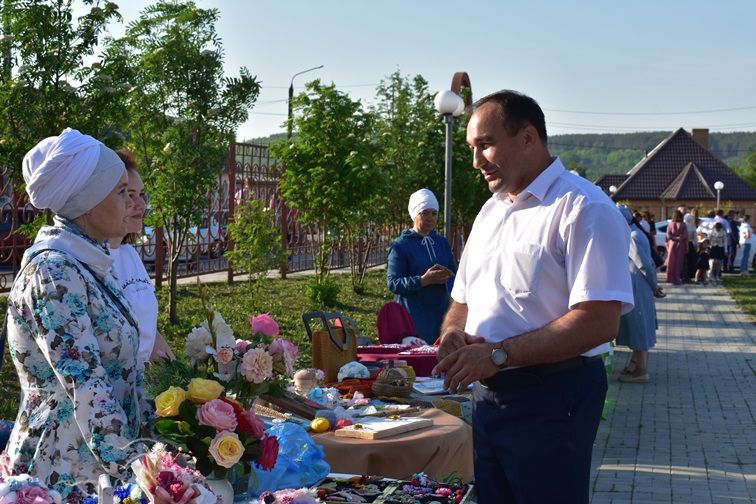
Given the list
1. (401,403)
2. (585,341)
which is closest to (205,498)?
(585,341)

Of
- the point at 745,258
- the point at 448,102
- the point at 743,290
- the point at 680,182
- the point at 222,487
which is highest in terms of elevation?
the point at 448,102

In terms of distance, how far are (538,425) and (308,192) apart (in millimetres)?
15355

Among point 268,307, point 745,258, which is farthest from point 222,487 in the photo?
point 745,258

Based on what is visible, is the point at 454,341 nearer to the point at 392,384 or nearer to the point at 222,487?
the point at 222,487

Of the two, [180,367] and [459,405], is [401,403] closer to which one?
[459,405]

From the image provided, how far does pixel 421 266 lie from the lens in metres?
Result: 8.80

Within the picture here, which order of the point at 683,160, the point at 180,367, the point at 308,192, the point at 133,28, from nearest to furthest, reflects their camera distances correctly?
the point at 180,367 → the point at 133,28 → the point at 308,192 → the point at 683,160

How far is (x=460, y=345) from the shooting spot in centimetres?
372

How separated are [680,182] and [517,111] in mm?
82283

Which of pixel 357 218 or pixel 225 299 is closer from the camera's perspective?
pixel 225 299

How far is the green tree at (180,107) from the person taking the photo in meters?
14.1

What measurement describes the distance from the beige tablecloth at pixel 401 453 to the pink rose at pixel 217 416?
72.2 inches

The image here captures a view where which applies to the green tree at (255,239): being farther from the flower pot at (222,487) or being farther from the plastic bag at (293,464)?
the flower pot at (222,487)

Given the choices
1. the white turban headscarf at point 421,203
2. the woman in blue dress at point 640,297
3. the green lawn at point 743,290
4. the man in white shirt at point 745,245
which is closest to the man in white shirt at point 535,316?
the white turban headscarf at point 421,203
